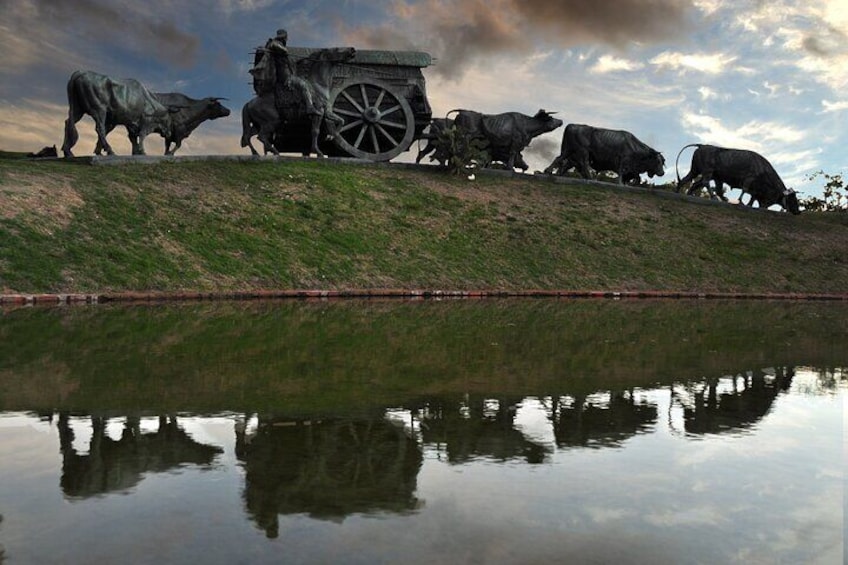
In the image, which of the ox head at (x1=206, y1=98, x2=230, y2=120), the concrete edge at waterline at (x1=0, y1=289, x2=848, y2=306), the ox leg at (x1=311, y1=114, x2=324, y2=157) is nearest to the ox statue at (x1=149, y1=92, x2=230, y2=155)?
the ox head at (x1=206, y1=98, x2=230, y2=120)

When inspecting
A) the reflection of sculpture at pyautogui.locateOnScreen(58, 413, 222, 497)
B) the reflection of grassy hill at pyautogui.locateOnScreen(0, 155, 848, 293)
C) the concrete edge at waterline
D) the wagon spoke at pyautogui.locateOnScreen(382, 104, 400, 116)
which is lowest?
the reflection of sculpture at pyautogui.locateOnScreen(58, 413, 222, 497)

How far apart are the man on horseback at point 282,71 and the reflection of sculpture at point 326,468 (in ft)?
92.0

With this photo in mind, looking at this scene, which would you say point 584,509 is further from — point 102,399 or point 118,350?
point 118,350

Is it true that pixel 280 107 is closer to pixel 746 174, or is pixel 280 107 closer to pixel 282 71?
pixel 282 71

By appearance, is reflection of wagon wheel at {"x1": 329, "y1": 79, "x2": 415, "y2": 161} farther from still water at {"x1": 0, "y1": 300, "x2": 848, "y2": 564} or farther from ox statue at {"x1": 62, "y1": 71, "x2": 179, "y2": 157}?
still water at {"x1": 0, "y1": 300, "x2": 848, "y2": 564}

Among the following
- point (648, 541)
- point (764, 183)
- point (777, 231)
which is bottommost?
point (648, 541)

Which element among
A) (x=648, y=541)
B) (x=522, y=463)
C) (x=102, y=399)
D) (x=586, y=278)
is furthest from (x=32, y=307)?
(x=586, y=278)

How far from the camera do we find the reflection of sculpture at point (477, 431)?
5605mm

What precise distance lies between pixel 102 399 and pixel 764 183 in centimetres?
4148

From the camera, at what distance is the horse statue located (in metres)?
34.3

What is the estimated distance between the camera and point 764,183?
139 feet

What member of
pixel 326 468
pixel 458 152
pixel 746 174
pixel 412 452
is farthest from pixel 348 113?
pixel 326 468

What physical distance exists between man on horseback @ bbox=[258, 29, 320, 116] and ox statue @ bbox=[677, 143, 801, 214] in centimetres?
2115

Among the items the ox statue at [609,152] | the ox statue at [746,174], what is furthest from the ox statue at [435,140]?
the ox statue at [746,174]
